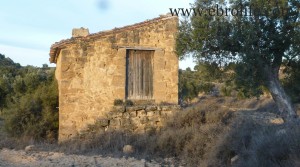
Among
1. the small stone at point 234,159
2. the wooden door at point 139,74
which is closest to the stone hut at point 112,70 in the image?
the wooden door at point 139,74

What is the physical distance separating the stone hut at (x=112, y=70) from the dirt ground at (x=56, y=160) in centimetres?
361

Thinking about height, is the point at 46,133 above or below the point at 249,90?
below

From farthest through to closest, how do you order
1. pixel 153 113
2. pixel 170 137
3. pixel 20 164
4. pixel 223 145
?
1. pixel 153 113
2. pixel 170 137
3. pixel 223 145
4. pixel 20 164

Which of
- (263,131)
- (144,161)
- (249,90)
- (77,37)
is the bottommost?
(144,161)

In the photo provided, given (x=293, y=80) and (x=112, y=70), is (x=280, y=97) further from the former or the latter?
(x=112, y=70)

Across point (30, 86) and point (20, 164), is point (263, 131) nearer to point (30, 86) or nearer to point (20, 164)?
point (20, 164)

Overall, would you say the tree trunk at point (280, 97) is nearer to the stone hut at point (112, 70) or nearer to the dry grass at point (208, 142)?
the dry grass at point (208, 142)

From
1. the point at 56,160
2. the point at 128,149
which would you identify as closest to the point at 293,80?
the point at 128,149

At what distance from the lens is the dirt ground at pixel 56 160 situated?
7703 millimetres

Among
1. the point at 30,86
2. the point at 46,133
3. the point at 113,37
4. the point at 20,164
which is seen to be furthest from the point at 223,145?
the point at 30,86

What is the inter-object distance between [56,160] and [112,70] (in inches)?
206

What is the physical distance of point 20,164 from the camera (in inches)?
301

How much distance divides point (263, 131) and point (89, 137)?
581cm

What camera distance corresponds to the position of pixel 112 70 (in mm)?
12922
